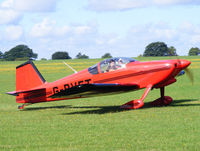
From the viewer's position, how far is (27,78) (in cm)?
1514

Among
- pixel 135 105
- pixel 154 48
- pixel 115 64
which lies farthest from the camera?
pixel 154 48

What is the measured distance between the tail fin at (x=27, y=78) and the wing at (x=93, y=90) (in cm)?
202

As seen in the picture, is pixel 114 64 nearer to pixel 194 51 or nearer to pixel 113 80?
pixel 113 80

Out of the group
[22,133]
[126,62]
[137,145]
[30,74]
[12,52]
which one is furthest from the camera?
[12,52]

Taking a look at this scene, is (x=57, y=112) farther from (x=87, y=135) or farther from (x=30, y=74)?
(x=87, y=135)

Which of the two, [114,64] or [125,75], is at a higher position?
[114,64]

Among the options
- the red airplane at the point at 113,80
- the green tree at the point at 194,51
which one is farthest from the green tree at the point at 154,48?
the red airplane at the point at 113,80

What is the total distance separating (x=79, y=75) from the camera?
14.6m

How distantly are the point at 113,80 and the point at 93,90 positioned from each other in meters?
1.18

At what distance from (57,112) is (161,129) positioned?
5.84 m

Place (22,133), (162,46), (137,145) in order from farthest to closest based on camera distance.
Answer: (162,46) < (22,133) < (137,145)

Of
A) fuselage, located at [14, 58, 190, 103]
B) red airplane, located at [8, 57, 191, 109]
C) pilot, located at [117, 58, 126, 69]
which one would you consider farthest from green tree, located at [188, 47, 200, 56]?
pilot, located at [117, 58, 126, 69]

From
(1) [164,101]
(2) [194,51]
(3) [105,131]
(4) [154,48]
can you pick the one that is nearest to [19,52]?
(4) [154,48]

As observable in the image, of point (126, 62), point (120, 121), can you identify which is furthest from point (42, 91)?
point (120, 121)
